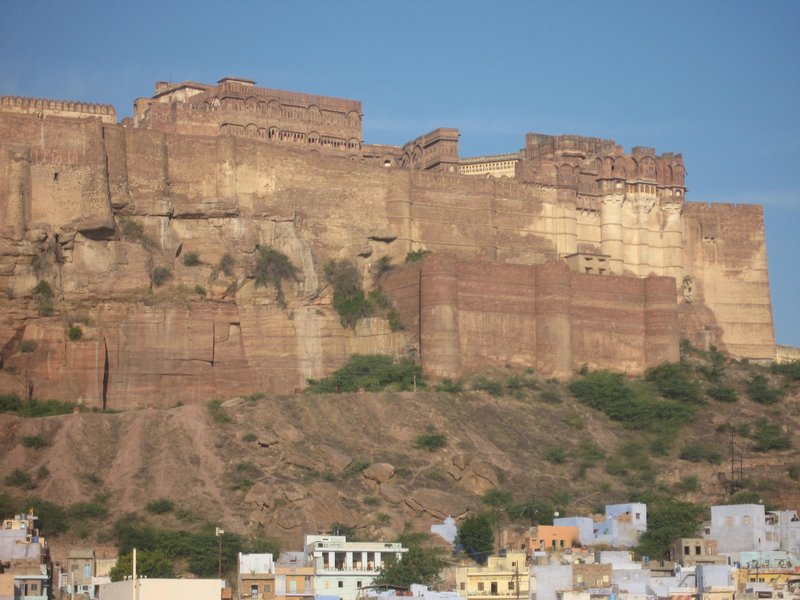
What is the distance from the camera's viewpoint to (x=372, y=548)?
56.6m

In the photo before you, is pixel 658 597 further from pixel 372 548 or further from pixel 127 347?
pixel 127 347

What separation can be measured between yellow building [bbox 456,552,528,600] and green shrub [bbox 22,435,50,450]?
13.7m

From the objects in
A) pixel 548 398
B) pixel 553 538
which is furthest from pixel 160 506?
pixel 548 398

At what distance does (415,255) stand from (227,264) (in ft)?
25.5

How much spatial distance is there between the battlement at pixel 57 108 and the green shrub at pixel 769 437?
24688 mm

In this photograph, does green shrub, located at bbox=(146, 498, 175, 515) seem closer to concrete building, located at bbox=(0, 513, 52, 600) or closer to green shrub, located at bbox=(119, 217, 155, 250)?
concrete building, located at bbox=(0, 513, 52, 600)

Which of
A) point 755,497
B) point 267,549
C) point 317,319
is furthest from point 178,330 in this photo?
point 755,497

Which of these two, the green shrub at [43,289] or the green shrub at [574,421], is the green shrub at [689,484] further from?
the green shrub at [43,289]

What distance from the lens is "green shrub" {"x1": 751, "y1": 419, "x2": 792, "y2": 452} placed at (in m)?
72.0

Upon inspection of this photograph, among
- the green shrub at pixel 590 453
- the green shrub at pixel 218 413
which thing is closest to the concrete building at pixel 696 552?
the green shrub at pixel 590 453

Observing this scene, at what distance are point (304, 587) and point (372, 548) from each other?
2.97m

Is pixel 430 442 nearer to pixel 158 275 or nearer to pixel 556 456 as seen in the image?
pixel 556 456

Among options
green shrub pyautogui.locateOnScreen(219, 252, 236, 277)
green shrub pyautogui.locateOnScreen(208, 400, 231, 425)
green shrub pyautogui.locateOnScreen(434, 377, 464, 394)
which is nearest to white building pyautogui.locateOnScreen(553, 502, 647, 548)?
green shrub pyautogui.locateOnScreen(434, 377, 464, 394)

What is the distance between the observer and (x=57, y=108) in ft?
241
